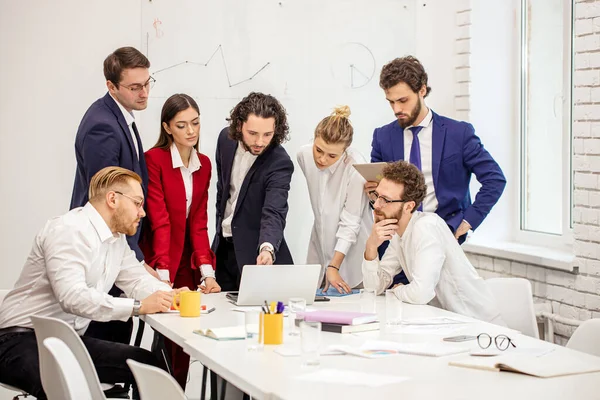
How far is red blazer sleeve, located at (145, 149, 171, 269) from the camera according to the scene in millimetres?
3754

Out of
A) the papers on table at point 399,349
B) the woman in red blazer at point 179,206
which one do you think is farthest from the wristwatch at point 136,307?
the papers on table at point 399,349

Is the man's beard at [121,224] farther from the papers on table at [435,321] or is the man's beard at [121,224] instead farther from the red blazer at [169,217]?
the papers on table at [435,321]

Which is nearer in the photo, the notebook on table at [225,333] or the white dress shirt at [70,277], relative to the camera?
the notebook on table at [225,333]

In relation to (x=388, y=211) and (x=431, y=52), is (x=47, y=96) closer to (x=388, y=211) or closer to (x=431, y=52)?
(x=388, y=211)

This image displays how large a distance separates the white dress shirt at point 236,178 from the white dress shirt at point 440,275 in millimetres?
875

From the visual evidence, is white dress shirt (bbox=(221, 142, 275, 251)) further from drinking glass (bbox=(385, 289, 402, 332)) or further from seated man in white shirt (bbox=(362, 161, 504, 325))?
drinking glass (bbox=(385, 289, 402, 332))

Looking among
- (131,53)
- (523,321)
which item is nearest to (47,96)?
(131,53)

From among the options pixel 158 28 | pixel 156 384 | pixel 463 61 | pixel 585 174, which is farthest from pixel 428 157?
pixel 156 384

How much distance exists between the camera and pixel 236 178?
399 cm

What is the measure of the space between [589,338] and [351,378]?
1133 millimetres

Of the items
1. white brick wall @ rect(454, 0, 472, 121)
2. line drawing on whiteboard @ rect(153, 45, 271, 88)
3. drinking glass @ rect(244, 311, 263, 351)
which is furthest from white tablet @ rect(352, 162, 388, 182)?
white brick wall @ rect(454, 0, 472, 121)

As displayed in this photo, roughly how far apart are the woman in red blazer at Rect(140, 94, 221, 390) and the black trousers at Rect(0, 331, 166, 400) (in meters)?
0.70

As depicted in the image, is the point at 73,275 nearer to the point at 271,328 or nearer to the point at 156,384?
the point at 271,328

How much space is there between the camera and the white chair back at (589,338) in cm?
284
